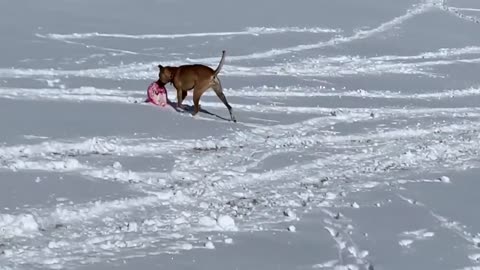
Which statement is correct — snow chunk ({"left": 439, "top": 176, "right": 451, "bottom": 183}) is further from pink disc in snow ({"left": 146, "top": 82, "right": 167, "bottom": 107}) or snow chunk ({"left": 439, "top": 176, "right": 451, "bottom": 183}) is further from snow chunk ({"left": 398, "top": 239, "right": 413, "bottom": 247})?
pink disc in snow ({"left": 146, "top": 82, "right": 167, "bottom": 107})

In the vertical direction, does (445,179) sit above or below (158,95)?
below

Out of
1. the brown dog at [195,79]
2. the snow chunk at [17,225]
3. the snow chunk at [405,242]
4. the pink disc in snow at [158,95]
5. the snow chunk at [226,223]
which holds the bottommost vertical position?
the snow chunk at [405,242]

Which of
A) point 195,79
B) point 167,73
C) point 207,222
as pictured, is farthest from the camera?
point 167,73

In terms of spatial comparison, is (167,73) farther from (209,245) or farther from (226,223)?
(209,245)

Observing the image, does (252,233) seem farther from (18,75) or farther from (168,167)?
(18,75)

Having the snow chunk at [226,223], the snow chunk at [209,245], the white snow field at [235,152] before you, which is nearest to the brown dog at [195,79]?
the white snow field at [235,152]

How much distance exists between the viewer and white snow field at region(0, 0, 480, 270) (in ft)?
24.6

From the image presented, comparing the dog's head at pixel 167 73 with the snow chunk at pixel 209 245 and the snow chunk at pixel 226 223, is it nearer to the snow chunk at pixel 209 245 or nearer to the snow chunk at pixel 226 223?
the snow chunk at pixel 226 223

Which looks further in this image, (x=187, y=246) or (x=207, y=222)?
(x=207, y=222)

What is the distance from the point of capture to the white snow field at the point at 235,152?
7.51 m

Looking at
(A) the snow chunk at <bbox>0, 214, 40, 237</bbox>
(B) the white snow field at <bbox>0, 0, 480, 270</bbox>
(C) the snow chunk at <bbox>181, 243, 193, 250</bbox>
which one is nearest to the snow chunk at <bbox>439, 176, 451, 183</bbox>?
(B) the white snow field at <bbox>0, 0, 480, 270</bbox>

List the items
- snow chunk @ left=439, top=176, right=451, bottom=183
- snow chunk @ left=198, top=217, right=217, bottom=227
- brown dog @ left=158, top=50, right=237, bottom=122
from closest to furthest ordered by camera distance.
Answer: snow chunk @ left=198, top=217, right=217, bottom=227 < snow chunk @ left=439, top=176, right=451, bottom=183 < brown dog @ left=158, top=50, right=237, bottom=122

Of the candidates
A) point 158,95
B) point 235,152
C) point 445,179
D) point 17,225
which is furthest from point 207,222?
point 158,95

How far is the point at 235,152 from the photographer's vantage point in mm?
11125
